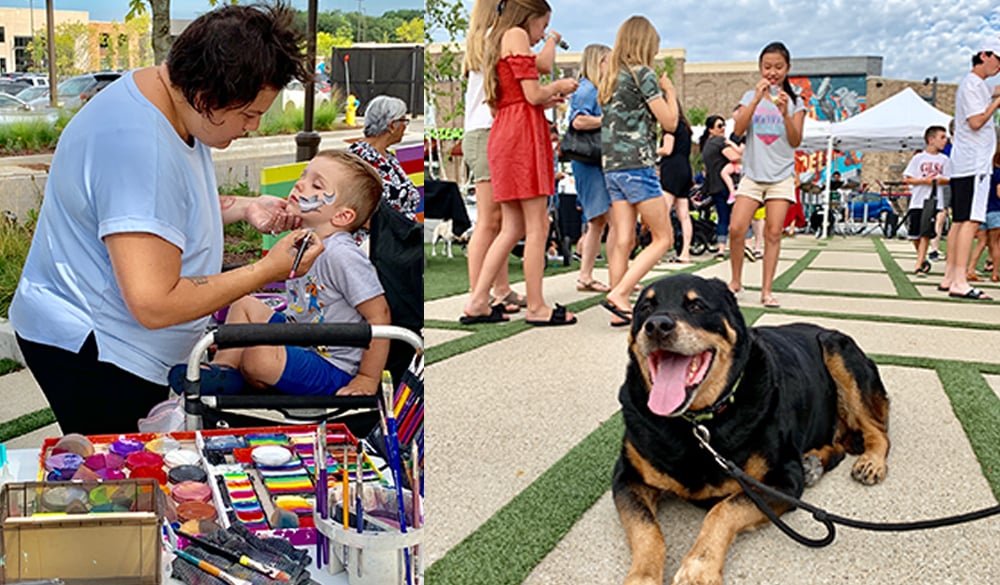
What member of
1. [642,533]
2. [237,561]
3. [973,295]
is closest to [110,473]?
[237,561]

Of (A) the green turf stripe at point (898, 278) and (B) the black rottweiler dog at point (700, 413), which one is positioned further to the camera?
(A) the green turf stripe at point (898, 278)

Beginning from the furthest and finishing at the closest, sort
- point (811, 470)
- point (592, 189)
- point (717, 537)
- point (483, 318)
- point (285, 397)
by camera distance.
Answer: point (592, 189) < point (483, 318) < point (811, 470) < point (717, 537) < point (285, 397)

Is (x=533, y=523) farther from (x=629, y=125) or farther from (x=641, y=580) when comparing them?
(x=629, y=125)

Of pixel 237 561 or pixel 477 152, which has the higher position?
pixel 477 152

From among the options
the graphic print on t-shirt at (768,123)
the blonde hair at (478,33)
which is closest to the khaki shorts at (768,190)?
the graphic print on t-shirt at (768,123)

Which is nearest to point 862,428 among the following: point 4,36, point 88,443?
point 88,443

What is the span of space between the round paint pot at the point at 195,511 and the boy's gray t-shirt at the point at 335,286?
482 mm

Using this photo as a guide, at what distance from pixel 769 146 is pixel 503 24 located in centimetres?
200

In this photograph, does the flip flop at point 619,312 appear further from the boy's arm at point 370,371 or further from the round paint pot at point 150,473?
the round paint pot at point 150,473

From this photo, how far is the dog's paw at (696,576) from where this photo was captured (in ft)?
4.79

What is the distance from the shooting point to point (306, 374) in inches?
56.2

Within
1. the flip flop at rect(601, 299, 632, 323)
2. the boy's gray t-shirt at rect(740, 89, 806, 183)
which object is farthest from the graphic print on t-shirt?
the flip flop at rect(601, 299, 632, 323)

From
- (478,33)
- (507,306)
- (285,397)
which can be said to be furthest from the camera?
(507,306)

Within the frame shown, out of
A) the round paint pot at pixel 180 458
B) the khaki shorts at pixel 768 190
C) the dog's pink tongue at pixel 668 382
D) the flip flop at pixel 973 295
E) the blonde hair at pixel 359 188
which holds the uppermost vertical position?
the blonde hair at pixel 359 188
